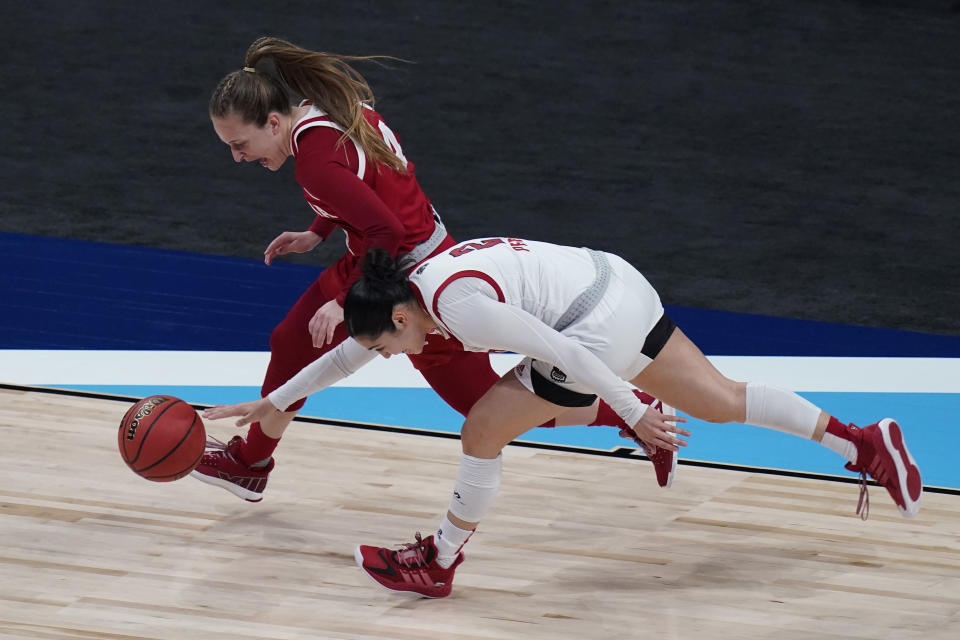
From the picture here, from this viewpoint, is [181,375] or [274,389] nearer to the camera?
[274,389]

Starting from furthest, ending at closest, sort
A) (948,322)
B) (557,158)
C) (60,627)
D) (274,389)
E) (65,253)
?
(557,158) < (65,253) < (948,322) < (274,389) < (60,627)

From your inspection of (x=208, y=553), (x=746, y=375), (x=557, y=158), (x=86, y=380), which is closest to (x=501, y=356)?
(x=746, y=375)

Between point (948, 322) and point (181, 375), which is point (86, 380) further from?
point (948, 322)

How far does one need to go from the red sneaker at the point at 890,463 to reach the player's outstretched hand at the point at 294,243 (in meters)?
1.70

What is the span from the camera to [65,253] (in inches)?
280

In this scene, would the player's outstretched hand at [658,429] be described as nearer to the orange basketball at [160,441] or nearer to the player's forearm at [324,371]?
the player's forearm at [324,371]

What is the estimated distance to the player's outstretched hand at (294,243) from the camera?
176 inches

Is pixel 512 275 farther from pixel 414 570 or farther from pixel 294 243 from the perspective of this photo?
pixel 294 243

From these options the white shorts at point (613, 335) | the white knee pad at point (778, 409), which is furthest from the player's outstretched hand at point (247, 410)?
the white knee pad at point (778, 409)

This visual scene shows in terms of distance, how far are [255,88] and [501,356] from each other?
2.37 m

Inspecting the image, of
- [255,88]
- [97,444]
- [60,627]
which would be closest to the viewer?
[60,627]

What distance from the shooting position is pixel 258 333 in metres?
6.32

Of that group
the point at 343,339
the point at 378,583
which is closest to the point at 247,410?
the point at 343,339

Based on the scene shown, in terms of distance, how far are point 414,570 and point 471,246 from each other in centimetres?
88
